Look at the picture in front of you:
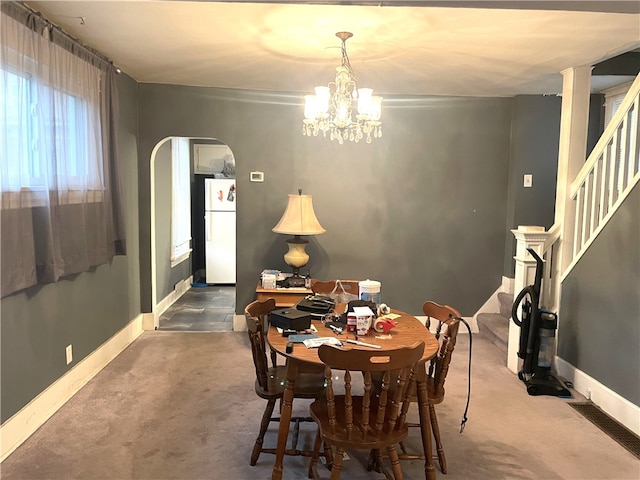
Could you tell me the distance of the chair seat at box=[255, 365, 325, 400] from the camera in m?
2.45

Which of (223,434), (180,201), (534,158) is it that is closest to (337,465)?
(223,434)

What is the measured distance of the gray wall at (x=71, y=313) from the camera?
2633 mm

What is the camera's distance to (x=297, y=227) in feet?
14.2

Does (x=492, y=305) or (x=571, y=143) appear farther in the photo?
(x=492, y=305)

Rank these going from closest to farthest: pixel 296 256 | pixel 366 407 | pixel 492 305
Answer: pixel 366 407 → pixel 296 256 → pixel 492 305

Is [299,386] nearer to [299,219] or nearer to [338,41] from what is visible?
[299,219]

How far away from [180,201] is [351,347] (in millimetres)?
4794

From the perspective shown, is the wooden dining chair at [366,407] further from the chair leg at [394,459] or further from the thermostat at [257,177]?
the thermostat at [257,177]

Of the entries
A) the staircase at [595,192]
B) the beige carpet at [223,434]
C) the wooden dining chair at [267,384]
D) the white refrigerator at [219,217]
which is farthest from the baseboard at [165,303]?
the staircase at [595,192]

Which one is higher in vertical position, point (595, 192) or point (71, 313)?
point (595, 192)

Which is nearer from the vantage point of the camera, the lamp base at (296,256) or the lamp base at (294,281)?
the lamp base at (294,281)

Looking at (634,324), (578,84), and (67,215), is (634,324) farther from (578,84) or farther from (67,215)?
(67,215)

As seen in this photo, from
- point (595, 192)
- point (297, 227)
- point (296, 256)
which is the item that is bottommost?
point (296, 256)

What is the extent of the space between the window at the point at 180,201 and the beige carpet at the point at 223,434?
256 centimetres
